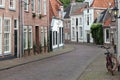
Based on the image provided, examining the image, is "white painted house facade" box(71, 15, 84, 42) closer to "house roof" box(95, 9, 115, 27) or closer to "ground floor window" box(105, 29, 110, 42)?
"house roof" box(95, 9, 115, 27)

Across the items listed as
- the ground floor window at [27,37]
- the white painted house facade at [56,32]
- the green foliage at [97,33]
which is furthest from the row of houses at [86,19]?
the ground floor window at [27,37]

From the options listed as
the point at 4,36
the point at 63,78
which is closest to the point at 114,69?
the point at 63,78

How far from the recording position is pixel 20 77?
1378 cm

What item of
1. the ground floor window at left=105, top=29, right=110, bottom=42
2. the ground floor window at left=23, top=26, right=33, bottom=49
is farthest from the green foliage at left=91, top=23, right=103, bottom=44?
the ground floor window at left=23, top=26, right=33, bottom=49

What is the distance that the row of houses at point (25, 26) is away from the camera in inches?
919

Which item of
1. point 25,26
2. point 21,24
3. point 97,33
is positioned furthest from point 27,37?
point 97,33

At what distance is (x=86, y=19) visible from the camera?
219 feet

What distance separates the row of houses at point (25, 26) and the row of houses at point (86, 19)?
1749 centimetres

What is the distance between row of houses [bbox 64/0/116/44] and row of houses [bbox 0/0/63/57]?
17.5m

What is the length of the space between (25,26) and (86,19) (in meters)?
40.1

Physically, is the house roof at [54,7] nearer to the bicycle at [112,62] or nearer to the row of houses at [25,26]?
the row of houses at [25,26]

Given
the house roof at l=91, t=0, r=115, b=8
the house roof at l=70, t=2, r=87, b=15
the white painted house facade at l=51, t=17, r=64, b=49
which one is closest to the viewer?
the white painted house facade at l=51, t=17, r=64, b=49

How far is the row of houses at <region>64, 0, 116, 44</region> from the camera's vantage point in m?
54.9

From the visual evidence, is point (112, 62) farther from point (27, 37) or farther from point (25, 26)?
point (27, 37)
